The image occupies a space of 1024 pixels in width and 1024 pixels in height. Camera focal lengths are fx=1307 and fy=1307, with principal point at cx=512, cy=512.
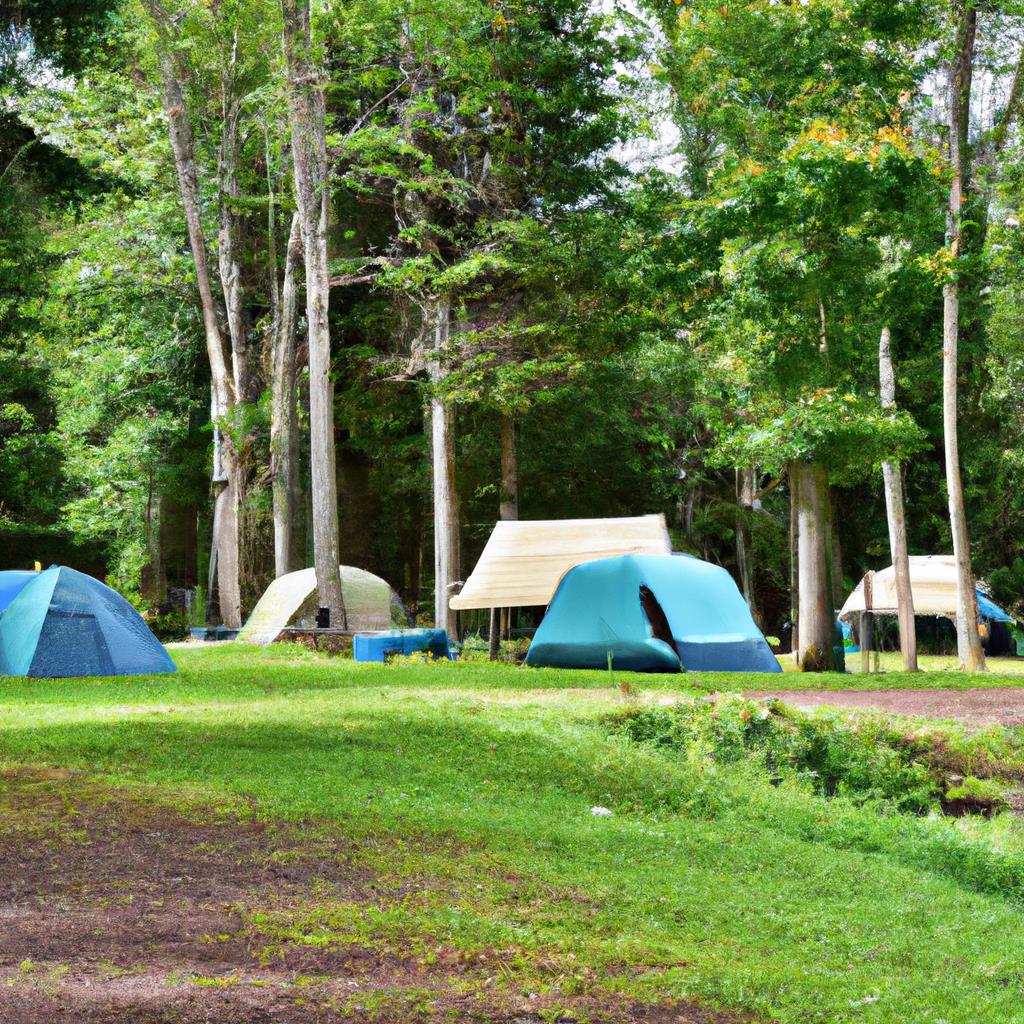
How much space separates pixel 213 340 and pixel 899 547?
16307 millimetres

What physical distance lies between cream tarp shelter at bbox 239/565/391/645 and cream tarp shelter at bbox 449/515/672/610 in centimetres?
383

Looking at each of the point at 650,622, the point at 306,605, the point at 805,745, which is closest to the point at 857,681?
the point at 650,622

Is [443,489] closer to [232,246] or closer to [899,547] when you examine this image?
[232,246]

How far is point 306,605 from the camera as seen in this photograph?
81.9 ft

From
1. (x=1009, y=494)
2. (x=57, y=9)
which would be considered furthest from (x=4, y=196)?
(x=1009, y=494)

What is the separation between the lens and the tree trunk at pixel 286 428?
94.8 ft

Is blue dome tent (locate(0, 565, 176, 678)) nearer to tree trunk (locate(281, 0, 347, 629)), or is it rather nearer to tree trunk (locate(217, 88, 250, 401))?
tree trunk (locate(281, 0, 347, 629))

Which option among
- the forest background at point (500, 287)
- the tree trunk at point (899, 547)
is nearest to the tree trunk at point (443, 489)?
the forest background at point (500, 287)

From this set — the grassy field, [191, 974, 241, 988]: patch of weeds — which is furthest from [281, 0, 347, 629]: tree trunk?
[191, 974, 241, 988]: patch of weeds

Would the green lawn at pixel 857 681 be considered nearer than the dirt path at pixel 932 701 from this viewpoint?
No

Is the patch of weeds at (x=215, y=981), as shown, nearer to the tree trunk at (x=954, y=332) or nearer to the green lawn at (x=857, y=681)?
the green lawn at (x=857, y=681)

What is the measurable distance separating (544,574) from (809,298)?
612 centimetres

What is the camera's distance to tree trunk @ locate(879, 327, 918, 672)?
21.8 meters

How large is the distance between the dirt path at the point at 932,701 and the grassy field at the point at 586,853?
249 centimetres
